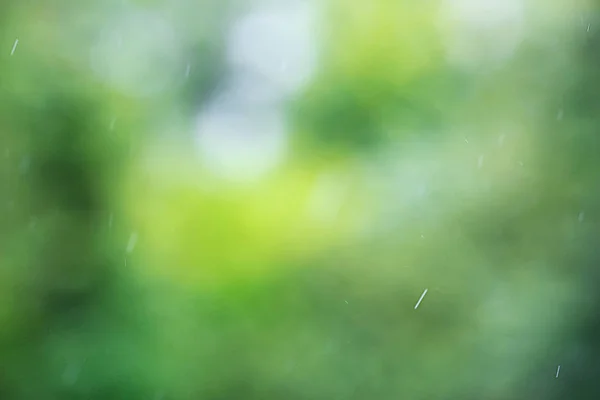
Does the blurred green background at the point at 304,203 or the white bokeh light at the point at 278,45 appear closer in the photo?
the blurred green background at the point at 304,203

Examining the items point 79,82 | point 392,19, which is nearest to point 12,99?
point 79,82

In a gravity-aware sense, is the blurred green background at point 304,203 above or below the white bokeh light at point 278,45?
below

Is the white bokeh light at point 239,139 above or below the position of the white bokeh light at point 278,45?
below

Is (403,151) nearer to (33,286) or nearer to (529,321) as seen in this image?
(529,321)

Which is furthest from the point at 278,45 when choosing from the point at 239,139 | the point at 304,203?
the point at 304,203

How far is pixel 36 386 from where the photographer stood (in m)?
1.70

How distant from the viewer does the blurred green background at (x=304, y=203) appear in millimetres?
1584

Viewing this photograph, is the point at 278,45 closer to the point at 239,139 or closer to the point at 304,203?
the point at 239,139

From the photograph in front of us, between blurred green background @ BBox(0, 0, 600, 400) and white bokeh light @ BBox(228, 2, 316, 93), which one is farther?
white bokeh light @ BBox(228, 2, 316, 93)

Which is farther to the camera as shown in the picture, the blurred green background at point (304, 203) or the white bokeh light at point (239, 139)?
the white bokeh light at point (239, 139)

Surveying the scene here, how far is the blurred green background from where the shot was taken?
1.58m

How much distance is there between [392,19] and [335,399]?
3.23 ft

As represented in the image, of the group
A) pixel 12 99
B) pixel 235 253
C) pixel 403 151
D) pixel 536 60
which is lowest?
pixel 235 253

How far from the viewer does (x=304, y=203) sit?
1.68 m
